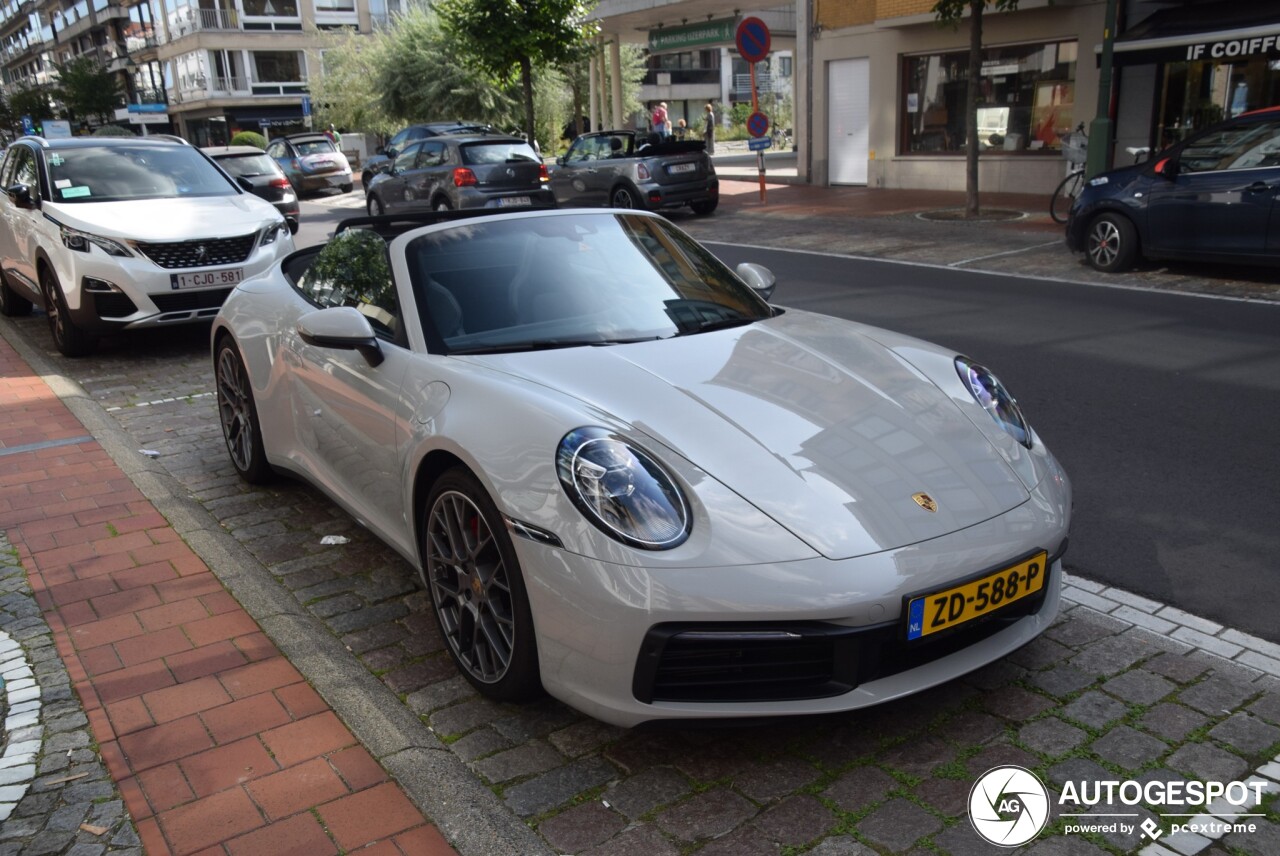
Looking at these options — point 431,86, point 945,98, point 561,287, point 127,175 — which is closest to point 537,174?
point 945,98

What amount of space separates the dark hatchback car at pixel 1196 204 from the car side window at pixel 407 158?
11.7 m

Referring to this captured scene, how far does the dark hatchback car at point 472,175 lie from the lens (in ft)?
56.3

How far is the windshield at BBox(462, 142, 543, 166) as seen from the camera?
17562 mm

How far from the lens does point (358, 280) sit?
424 cm

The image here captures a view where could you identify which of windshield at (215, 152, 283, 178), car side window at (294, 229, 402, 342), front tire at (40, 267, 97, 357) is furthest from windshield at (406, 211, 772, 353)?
windshield at (215, 152, 283, 178)

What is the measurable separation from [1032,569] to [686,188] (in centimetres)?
1612

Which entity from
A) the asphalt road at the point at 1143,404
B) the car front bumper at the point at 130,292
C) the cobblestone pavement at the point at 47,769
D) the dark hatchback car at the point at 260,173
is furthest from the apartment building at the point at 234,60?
the cobblestone pavement at the point at 47,769

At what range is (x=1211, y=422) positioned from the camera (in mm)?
5805

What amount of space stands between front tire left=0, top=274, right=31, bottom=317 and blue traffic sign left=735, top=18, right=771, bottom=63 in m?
11.7

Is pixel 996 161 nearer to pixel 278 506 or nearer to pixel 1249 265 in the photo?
pixel 1249 265

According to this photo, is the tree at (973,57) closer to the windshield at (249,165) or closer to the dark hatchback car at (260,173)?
the dark hatchback car at (260,173)

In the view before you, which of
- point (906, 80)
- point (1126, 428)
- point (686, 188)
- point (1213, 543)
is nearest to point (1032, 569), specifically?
point (1213, 543)

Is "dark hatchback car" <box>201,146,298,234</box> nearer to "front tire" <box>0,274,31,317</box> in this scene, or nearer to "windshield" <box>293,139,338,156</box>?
"front tire" <box>0,274,31,317</box>

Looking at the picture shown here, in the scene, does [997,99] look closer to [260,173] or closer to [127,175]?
[260,173]
